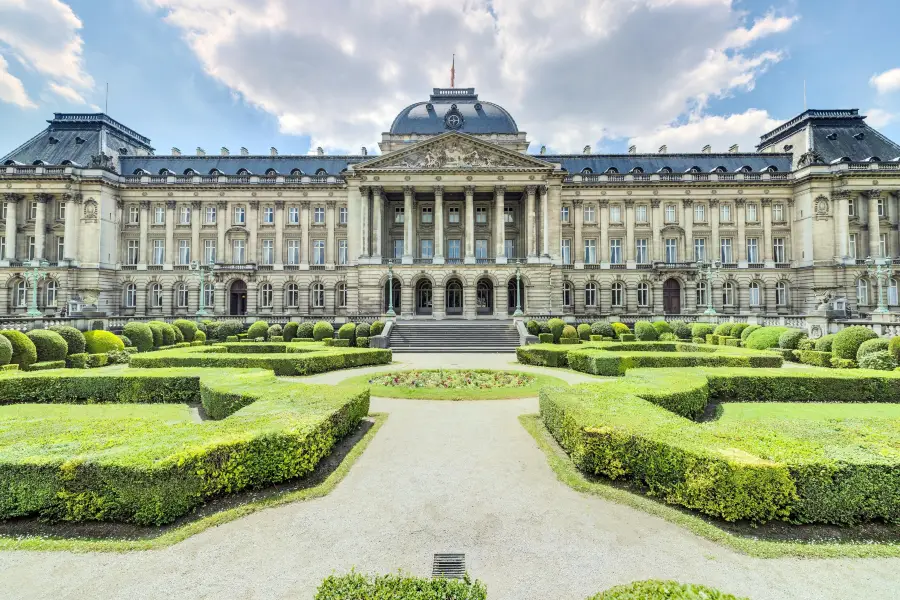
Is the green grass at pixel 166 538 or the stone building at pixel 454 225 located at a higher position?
the stone building at pixel 454 225

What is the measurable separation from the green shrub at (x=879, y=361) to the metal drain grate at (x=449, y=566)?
849 inches

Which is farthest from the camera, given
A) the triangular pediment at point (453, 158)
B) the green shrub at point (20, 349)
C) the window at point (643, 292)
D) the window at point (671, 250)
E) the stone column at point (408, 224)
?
the window at point (671, 250)

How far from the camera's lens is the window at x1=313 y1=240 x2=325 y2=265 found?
5184 centimetres

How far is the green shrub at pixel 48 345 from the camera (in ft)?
62.6

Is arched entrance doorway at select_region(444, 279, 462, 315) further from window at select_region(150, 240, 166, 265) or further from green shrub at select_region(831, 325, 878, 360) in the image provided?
window at select_region(150, 240, 166, 265)

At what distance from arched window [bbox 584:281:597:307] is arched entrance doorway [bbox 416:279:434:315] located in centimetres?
1790

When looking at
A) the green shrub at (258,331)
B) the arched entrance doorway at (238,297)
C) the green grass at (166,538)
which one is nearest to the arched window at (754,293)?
the green shrub at (258,331)

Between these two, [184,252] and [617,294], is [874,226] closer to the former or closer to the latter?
[617,294]

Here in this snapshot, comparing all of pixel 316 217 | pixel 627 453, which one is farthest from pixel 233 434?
pixel 316 217

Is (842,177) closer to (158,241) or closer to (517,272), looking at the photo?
(517,272)

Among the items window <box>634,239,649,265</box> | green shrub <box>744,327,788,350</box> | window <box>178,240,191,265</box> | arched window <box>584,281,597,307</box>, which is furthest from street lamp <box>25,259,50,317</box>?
window <box>634,239,649,265</box>

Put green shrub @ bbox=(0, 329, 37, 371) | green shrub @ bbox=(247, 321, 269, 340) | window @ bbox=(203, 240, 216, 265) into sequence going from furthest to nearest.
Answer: window @ bbox=(203, 240, 216, 265) < green shrub @ bbox=(247, 321, 269, 340) < green shrub @ bbox=(0, 329, 37, 371)

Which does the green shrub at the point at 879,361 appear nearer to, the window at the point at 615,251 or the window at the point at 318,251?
the window at the point at 615,251

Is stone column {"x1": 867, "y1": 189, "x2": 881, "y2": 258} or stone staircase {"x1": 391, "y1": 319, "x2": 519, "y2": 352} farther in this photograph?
stone column {"x1": 867, "y1": 189, "x2": 881, "y2": 258}
